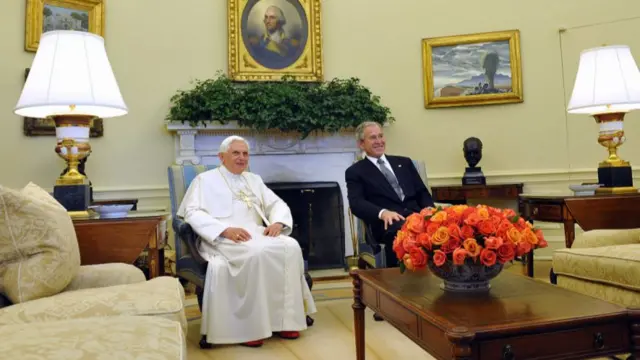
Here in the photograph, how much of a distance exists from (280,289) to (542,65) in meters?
3.94

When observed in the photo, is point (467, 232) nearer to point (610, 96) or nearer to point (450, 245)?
point (450, 245)

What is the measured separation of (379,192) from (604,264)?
1.40 m

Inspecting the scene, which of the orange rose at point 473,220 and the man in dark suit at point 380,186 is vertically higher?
the man in dark suit at point 380,186

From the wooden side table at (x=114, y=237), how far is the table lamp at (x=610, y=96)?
2.79 meters

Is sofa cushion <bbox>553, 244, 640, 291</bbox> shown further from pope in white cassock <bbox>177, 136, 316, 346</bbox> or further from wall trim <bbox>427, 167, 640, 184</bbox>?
wall trim <bbox>427, 167, 640, 184</bbox>

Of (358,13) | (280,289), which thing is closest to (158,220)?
(280,289)

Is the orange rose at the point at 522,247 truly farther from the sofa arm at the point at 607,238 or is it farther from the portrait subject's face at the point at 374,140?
the portrait subject's face at the point at 374,140

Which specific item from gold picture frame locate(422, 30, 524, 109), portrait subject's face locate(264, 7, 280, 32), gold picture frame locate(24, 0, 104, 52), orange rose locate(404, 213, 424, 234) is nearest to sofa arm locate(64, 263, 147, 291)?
orange rose locate(404, 213, 424, 234)

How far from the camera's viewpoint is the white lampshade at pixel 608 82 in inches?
119

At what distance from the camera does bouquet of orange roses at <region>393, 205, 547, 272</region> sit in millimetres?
1585

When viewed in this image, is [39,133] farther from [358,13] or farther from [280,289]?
[358,13]

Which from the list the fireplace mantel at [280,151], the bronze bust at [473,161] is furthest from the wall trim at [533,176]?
the fireplace mantel at [280,151]

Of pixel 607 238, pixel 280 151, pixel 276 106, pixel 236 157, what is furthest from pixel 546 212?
pixel 280 151

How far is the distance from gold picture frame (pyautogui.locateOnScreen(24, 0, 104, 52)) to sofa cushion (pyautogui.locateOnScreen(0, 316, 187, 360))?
12.3ft
